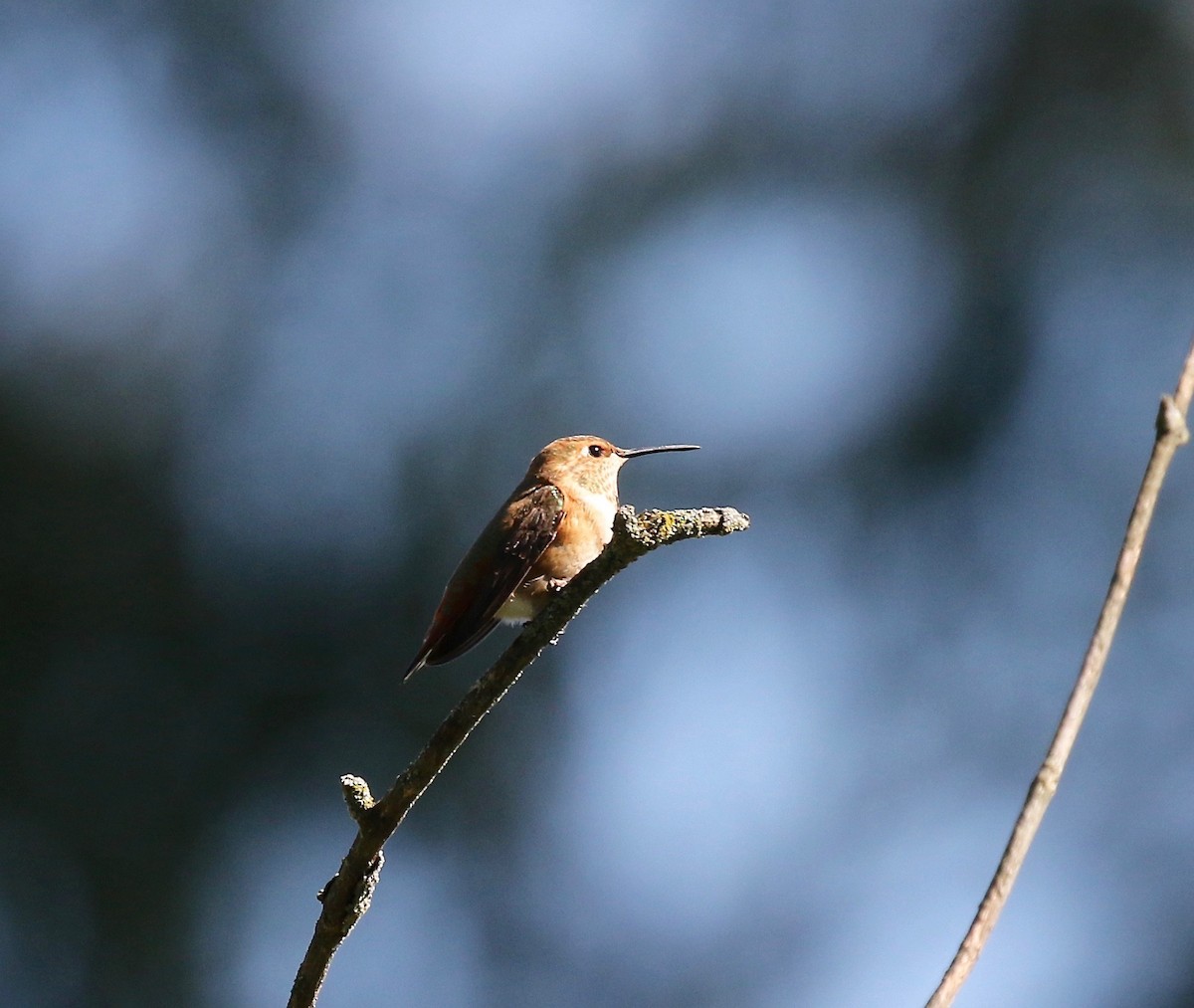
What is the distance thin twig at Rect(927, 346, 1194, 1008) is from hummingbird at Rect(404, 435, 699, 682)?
206 cm

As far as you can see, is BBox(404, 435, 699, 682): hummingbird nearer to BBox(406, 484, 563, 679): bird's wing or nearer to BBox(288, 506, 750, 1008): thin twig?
BBox(406, 484, 563, 679): bird's wing

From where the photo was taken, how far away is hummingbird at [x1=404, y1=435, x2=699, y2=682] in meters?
3.28

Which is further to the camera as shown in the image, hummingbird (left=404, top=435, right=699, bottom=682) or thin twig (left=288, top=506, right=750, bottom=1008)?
hummingbird (left=404, top=435, right=699, bottom=682)

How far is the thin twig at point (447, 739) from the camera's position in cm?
167

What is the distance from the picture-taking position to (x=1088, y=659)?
104cm

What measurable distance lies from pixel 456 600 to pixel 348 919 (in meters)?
1.70

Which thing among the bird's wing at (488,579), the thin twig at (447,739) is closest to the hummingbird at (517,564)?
the bird's wing at (488,579)

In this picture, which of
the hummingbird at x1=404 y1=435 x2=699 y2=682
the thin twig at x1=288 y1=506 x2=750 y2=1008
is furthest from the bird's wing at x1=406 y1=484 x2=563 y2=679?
the thin twig at x1=288 y1=506 x2=750 y2=1008

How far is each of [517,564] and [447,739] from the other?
1.55 meters

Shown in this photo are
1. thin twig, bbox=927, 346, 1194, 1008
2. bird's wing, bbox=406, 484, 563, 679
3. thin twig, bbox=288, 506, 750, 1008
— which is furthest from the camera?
bird's wing, bbox=406, 484, 563, 679

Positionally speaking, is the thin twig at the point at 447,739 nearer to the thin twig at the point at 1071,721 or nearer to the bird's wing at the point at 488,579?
the thin twig at the point at 1071,721

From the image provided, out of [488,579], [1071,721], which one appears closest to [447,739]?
[1071,721]

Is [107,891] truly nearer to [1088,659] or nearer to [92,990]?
[92,990]

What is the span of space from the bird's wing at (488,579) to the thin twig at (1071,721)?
2.24 m
